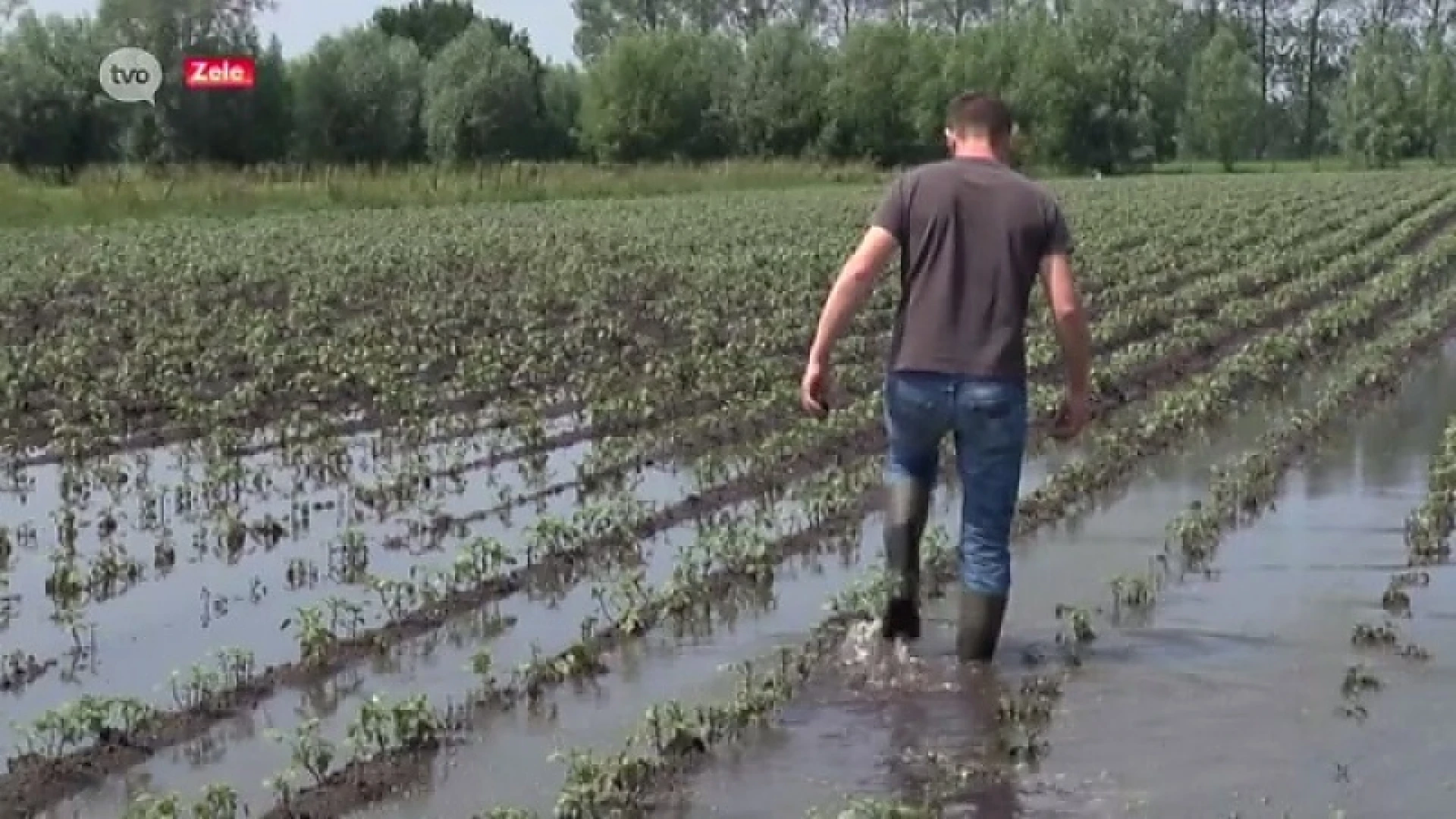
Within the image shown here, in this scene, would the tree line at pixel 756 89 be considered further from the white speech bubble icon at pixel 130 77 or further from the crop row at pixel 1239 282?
the crop row at pixel 1239 282

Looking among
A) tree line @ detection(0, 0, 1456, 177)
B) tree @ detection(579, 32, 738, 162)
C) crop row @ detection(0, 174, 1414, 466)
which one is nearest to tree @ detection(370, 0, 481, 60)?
tree line @ detection(0, 0, 1456, 177)

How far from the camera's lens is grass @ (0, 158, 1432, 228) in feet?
118

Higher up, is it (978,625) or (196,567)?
(978,625)

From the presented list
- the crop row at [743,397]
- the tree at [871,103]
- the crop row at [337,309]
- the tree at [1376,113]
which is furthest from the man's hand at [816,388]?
the tree at [1376,113]

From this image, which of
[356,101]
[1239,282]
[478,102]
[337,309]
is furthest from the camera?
[478,102]

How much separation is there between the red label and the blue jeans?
151 ft

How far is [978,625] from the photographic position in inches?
288

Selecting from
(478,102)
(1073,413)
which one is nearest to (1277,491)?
(1073,413)

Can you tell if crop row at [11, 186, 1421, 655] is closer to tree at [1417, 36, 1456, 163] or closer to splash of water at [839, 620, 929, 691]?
splash of water at [839, 620, 929, 691]

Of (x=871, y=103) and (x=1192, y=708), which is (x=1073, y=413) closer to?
(x=1192, y=708)

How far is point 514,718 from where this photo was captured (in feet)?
22.2

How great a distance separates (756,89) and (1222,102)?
20074 millimetres

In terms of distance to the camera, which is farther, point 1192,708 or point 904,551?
point 904,551

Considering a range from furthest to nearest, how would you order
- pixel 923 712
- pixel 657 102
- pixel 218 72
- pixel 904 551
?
pixel 657 102 → pixel 218 72 → pixel 904 551 → pixel 923 712
